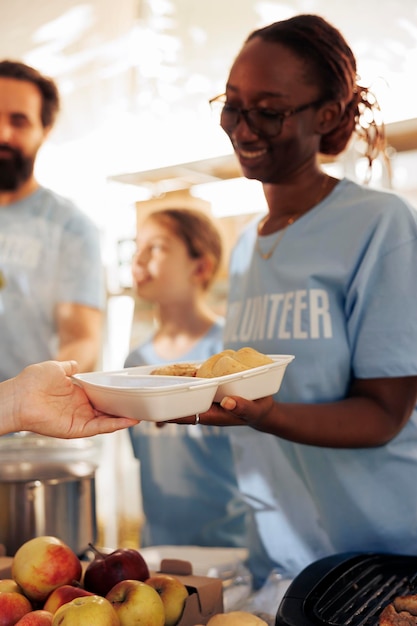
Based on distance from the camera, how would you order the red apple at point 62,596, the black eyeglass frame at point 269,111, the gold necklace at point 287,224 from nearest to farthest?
1. the red apple at point 62,596
2. the black eyeglass frame at point 269,111
3. the gold necklace at point 287,224

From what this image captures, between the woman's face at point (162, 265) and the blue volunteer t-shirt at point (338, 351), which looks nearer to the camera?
the blue volunteer t-shirt at point (338, 351)

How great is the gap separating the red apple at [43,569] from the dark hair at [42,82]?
1.59 metres

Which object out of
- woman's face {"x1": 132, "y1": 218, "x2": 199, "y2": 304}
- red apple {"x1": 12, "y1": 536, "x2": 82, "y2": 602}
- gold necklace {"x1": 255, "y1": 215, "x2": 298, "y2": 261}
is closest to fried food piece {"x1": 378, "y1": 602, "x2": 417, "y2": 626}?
red apple {"x1": 12, "y1": 536, "x2": 82, "y2": 602}

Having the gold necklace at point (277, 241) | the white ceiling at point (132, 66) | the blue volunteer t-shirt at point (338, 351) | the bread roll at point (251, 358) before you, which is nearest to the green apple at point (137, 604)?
the bread roll at point (251, 358)

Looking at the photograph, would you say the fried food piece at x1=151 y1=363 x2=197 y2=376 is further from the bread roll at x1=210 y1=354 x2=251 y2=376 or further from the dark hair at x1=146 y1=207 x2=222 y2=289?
the dark hair at x1=146 y1=207 x2=222 y2=289

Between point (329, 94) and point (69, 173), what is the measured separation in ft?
6.89

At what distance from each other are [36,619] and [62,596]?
7 cm

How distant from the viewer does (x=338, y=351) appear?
4.23 ft

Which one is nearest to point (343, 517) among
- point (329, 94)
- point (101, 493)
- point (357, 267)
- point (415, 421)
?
point (415, 421)

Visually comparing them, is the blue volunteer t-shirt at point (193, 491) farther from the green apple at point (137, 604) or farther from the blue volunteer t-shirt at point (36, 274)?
the green apple at point (137, 604)

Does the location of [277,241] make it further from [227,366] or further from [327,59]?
[227,366]

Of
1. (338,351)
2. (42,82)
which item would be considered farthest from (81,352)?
(338,351)

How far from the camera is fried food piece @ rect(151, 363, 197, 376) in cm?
107

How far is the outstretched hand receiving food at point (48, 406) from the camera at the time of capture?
1.08 m
